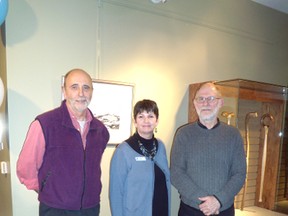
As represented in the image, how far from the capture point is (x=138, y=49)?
2393 millimetres

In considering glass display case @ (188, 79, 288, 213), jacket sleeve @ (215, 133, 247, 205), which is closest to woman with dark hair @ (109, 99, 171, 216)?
jacket sleeve @ (215, 133, 247, 205)

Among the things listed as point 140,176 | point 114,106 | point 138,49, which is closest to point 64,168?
point 140,176

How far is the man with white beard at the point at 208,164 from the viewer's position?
170cm

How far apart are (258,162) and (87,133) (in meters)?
2.31

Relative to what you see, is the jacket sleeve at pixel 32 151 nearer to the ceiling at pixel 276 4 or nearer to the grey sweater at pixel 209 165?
the grey sweater at pixel 209 165

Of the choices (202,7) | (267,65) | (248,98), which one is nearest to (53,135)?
(248,98)

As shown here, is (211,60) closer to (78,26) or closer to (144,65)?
(144,65)

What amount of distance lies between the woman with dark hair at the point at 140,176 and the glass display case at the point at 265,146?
3.41ft

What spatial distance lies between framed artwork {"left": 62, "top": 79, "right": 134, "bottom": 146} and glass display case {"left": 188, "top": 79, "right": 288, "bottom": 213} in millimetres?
735

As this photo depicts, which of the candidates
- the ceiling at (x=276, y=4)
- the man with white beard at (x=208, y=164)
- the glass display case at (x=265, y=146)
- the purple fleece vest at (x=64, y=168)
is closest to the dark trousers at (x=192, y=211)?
the man with white beard at (x=208, y=164)

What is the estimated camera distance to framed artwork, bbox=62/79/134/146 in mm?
2166

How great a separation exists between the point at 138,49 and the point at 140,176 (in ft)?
4.20

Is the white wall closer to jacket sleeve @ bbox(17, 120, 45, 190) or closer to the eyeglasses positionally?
jacket sleeve @ bbox(17, 120, 45, 190)

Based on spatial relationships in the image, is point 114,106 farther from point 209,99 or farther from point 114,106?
point 209,99
